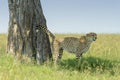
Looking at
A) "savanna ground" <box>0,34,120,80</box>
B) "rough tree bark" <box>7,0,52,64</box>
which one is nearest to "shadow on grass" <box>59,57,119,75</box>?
"savanna ground" <box>0,34,120,80</box>

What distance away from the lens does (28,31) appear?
1234cm

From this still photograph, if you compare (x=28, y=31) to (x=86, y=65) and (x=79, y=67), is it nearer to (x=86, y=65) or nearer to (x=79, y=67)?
(x=79, y=67)

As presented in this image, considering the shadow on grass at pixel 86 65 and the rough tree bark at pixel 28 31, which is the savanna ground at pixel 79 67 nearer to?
the shadow on grass at pixel 86 65

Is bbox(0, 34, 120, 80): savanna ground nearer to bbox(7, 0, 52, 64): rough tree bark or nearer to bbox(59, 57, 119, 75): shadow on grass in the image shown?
bbox(59, 57, 119, 75): shadow on grass

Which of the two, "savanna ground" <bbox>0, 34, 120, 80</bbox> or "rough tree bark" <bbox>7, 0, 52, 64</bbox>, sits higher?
"rough tree bark" <bbox>7, 0, 52, 64</bbox>

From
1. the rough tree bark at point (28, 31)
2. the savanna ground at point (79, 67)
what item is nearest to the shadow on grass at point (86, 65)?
the savanna ground at point (79, 67)

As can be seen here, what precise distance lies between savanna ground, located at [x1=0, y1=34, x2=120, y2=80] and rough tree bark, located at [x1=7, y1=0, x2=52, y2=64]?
1.81 feet

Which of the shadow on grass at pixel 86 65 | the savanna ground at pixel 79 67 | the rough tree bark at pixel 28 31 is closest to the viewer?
the savanna ground at pixel 79 67

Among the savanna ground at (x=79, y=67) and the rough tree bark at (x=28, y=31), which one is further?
the rough tree bark at (x=28, y=31)

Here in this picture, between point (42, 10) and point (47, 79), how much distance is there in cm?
446

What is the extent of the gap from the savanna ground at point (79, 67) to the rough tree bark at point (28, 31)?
552 millimetres

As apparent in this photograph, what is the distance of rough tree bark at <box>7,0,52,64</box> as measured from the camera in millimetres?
12367

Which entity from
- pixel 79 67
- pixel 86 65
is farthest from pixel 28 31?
pixel 86 65

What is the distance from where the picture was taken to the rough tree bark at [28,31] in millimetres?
12367
